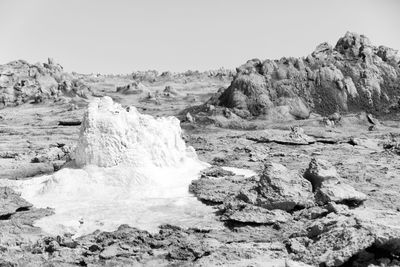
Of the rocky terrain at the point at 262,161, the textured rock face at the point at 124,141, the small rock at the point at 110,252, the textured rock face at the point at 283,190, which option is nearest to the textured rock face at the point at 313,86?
the rocky terrain at the point at 262,161

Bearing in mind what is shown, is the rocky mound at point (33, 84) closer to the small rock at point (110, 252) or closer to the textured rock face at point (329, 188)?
the textured rock face at point (329, 188)

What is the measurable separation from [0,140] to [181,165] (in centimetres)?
1250

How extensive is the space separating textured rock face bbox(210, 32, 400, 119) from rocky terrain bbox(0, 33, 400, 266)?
8 cm

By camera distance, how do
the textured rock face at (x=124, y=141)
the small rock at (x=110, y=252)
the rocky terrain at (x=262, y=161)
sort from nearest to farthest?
the rocky terrain at (x=262, y=161)
the small rock at (x=110, y=252)
the textured rock face at (x=124, y=141)

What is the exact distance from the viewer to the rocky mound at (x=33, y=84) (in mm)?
39781

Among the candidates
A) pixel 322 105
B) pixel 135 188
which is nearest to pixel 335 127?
pixel 322 105

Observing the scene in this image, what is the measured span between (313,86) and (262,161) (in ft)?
43.3

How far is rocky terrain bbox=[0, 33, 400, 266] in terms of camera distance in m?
9.18

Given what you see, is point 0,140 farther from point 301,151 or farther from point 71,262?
point 71,262

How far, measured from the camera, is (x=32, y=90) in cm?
4119

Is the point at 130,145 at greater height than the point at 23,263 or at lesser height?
greater

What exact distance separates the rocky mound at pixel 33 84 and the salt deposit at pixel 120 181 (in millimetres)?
25843

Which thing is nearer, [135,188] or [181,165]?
[135,188]

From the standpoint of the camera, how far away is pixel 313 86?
30.0 meters
